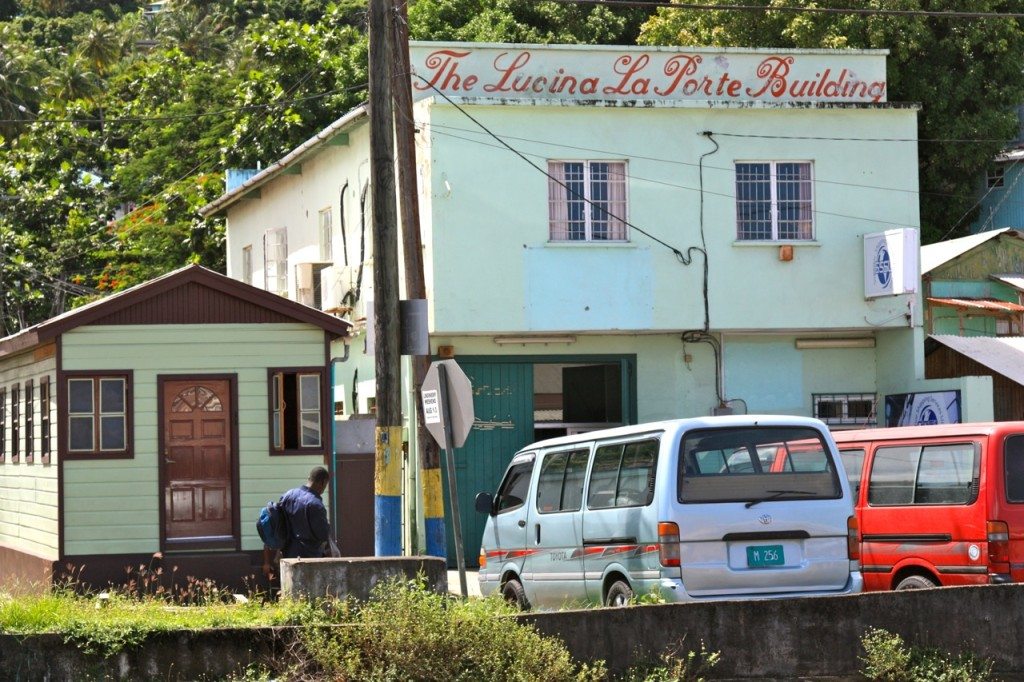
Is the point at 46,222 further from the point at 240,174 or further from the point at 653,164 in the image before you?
the point at 653,164

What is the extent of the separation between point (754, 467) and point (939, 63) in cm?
2418

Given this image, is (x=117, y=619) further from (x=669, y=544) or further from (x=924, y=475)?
(x=924, y=475)

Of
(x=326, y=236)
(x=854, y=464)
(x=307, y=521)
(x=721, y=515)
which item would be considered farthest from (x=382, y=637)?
(x=326, y=236)

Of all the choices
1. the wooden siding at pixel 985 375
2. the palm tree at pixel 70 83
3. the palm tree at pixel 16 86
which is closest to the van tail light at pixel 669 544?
the wooden siding at pixel 985 375

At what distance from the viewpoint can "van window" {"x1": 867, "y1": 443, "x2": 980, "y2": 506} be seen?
12.9 metres

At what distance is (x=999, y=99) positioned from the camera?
33.8 m

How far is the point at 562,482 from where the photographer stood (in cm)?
1349

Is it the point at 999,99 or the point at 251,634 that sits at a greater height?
the point at 999,99

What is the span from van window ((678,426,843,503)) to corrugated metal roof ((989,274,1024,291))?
14.9m

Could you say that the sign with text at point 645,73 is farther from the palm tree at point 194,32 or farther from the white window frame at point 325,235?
the palm tree at point 194,32

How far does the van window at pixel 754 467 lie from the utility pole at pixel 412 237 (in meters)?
5.02

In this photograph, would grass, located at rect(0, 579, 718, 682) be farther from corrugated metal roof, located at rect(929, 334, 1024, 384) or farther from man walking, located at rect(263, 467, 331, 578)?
corrugated metal roof, located at rect(929, 334, 1024, 384)

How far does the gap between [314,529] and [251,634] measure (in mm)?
4341

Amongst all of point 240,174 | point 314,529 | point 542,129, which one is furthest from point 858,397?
point 240,174
